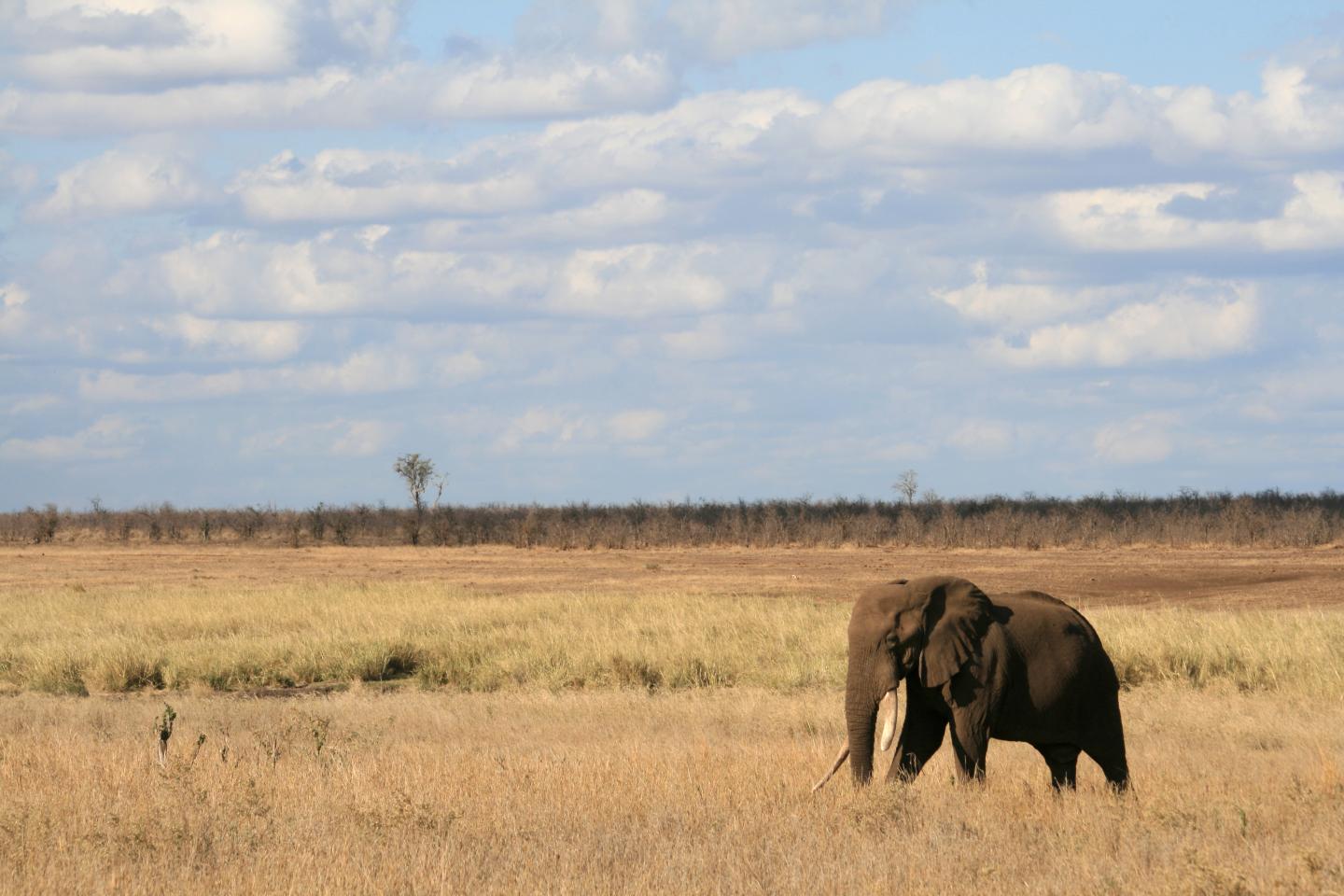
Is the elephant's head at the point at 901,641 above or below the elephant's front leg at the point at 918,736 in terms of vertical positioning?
above

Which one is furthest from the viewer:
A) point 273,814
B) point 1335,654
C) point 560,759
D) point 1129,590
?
point 1129,590

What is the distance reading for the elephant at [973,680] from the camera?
1024 centimetres

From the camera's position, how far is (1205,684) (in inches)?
703

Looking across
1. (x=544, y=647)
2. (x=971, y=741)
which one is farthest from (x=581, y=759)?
(x=544, y=647)

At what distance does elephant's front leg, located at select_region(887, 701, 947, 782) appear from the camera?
35.3 feet

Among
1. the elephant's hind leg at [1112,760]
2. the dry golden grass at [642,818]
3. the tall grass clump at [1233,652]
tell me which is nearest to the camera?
the dry golden grass at [642,818]

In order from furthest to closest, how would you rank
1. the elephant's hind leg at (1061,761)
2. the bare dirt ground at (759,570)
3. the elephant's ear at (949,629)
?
the bare dirt ground at (759,570), the elephant's hind leg at (1061,761), the elephant's ear at (949,629)

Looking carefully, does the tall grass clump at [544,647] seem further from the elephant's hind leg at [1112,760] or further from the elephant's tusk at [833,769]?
the elephant's tusk at [833,769]

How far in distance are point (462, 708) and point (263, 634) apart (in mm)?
8413

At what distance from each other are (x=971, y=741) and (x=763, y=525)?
59532mm

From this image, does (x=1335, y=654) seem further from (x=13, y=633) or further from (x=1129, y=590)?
(x=13, y=633)

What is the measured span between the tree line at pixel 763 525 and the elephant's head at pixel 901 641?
49567 millimetres

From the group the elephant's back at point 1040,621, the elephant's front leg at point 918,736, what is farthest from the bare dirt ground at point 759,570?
the elephant's front leg at point 918,736

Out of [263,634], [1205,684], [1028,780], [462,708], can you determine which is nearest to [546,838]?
[1028,780]
